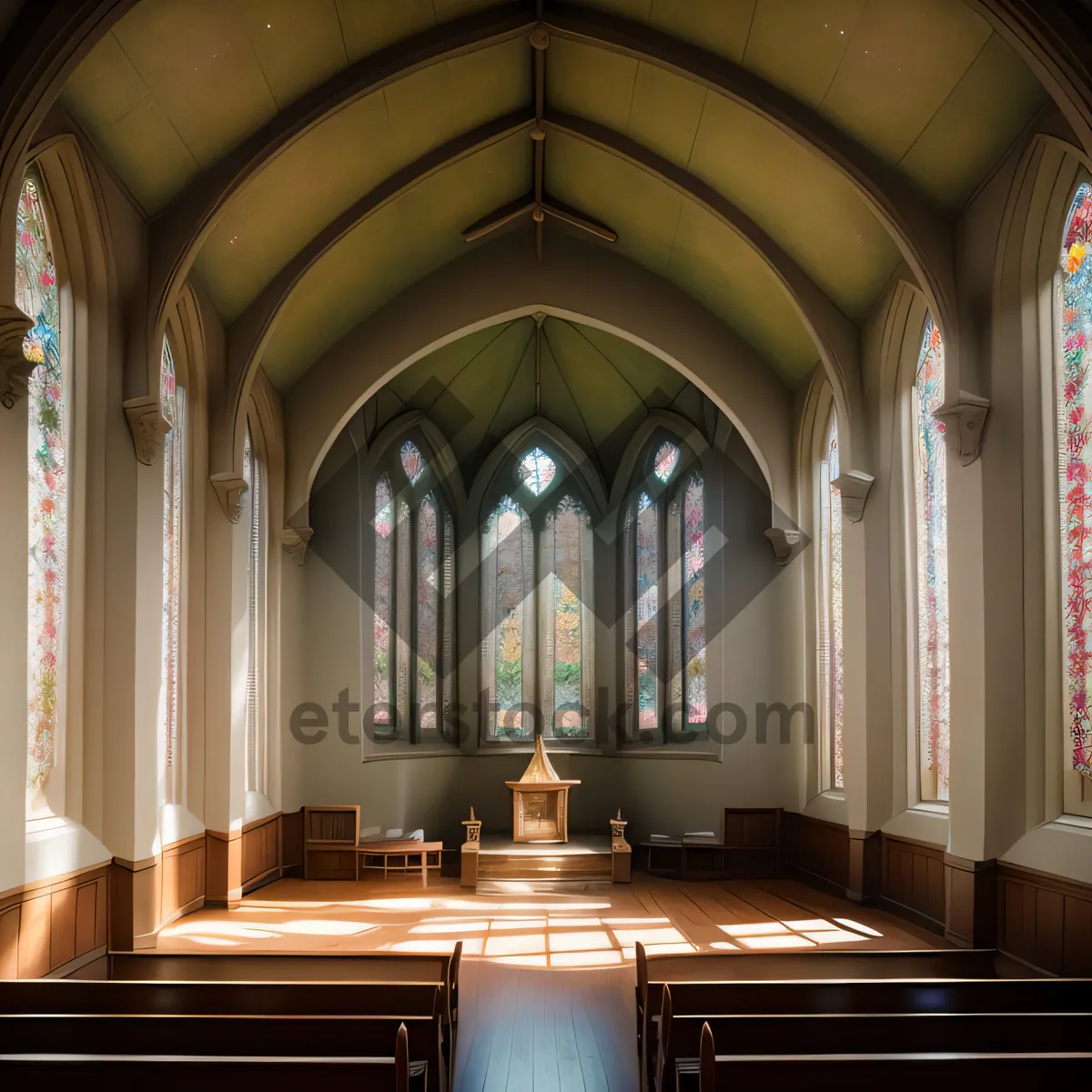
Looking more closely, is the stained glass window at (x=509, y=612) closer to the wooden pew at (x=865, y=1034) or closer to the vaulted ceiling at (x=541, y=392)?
the vaulted ceiling at (x=541, y=392)

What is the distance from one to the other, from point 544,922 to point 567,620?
634 centimetres

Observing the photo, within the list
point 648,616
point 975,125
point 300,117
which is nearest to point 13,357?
point 300,117

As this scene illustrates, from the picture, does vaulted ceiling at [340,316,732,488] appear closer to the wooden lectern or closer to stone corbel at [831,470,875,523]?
stone corbel at [831,470,875,523]

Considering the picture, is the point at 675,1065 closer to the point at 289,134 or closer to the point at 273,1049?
the point at 273,1049

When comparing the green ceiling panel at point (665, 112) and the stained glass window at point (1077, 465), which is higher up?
the green ceiling panel at point (665, 112)

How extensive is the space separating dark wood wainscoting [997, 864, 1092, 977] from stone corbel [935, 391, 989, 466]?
2.69 meters

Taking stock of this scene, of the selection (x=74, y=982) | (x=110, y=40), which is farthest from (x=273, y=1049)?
(x=110, y=40)

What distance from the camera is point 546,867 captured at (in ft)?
38.1

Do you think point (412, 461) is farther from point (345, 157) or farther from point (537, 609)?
point (345, 157)

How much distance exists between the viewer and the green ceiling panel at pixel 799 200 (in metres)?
8.68

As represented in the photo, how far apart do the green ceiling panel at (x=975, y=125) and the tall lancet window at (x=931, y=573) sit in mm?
1293

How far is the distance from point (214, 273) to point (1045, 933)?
25.6 feet

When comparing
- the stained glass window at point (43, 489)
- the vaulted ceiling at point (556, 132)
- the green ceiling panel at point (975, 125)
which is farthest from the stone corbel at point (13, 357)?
the green ceiling panel at point (975, 125)

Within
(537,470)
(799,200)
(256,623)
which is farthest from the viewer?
(537,470)
